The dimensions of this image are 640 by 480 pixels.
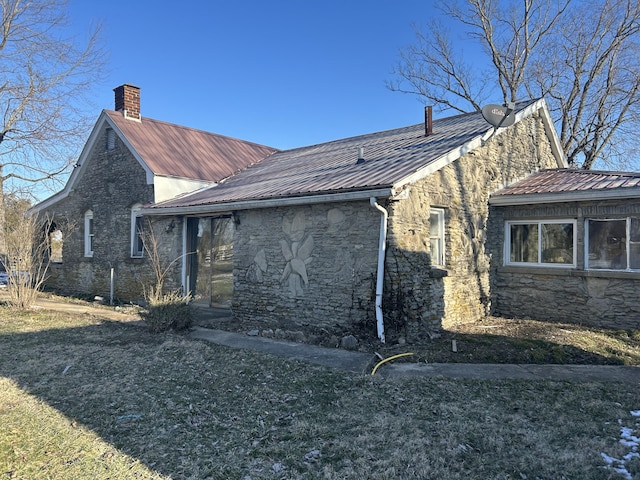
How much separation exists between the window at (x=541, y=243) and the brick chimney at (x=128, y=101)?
41.9ft

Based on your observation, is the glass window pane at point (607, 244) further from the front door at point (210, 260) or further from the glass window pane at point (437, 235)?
the front door at point (210, 260)

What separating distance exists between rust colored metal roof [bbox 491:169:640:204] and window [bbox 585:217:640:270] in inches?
28.6

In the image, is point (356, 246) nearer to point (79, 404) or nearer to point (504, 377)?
point (504, 377)

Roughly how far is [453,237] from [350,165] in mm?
2807

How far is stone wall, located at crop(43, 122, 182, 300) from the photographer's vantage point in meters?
13.6

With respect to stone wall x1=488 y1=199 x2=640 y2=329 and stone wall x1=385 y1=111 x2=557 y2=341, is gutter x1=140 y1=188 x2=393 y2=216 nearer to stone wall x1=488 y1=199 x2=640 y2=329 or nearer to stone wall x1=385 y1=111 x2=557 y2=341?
stone wall x1=385 y1=111 x2=557 y2=341

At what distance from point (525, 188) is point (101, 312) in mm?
10963

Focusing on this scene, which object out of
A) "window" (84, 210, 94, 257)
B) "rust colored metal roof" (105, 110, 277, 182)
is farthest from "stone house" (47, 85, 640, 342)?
"window" (84, 210, 94, 257)

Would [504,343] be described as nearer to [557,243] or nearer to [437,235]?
[437,235]

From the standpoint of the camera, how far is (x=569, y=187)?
31.5 ft

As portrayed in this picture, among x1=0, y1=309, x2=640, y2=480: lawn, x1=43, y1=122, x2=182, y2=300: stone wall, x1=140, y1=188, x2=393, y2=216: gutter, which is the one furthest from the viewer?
x1=43, y1=122, x2=182, y2=300: stone wall

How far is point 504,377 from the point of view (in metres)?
5.92

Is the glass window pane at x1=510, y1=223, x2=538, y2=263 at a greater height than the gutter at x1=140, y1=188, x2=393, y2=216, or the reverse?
the gutter at x1=140, y1=188, x2=393, y2=216

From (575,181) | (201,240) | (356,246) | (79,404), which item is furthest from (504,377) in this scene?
(201,240)
